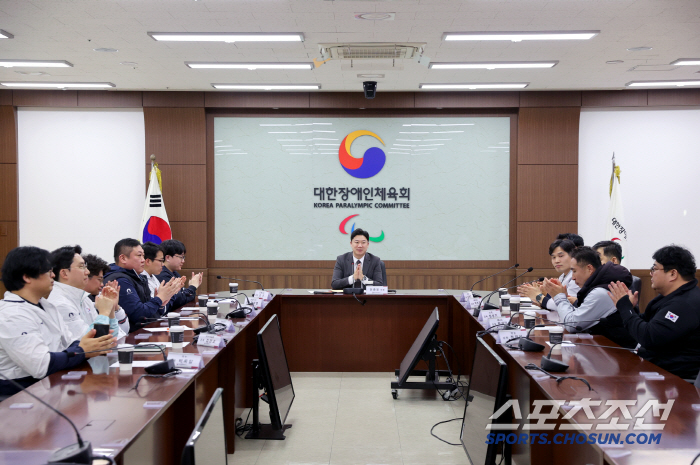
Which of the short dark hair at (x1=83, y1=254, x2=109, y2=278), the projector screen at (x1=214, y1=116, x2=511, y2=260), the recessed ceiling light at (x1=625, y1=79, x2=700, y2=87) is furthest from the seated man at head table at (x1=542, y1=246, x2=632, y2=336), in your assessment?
the recessed ceiling light at (x1=625, y1=79, x2=700, y2=87)

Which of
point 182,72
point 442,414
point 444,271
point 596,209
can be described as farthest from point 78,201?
point 596,209

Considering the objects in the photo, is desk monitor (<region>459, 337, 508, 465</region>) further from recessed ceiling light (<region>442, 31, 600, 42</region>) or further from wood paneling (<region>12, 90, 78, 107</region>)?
wood paneling (<region>12, 90, 78, 107</region>)

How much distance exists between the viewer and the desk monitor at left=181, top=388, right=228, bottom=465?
1566mm

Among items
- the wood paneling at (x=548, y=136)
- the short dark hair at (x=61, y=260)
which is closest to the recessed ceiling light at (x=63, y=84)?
the short dark hair at (x=61, y=260)

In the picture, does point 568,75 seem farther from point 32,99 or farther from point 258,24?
point 32,99

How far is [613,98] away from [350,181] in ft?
12.9

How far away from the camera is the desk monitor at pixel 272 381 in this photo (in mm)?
3494

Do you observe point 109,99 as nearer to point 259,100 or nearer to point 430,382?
point 259,100

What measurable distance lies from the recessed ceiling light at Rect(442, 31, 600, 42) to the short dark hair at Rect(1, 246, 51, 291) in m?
4.07

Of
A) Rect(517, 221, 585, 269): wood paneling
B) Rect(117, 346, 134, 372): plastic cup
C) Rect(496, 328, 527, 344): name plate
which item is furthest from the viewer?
Rect(517, 221, 585, 269): wood paneling

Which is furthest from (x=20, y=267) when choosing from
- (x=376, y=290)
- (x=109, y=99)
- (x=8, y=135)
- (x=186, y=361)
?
(x=8, y=135)

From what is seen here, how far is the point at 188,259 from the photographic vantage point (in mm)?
8211

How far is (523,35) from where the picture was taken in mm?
5449

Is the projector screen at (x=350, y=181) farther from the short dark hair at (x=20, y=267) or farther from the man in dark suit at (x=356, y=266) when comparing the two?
the short dark hair at (x=20, y=267)
